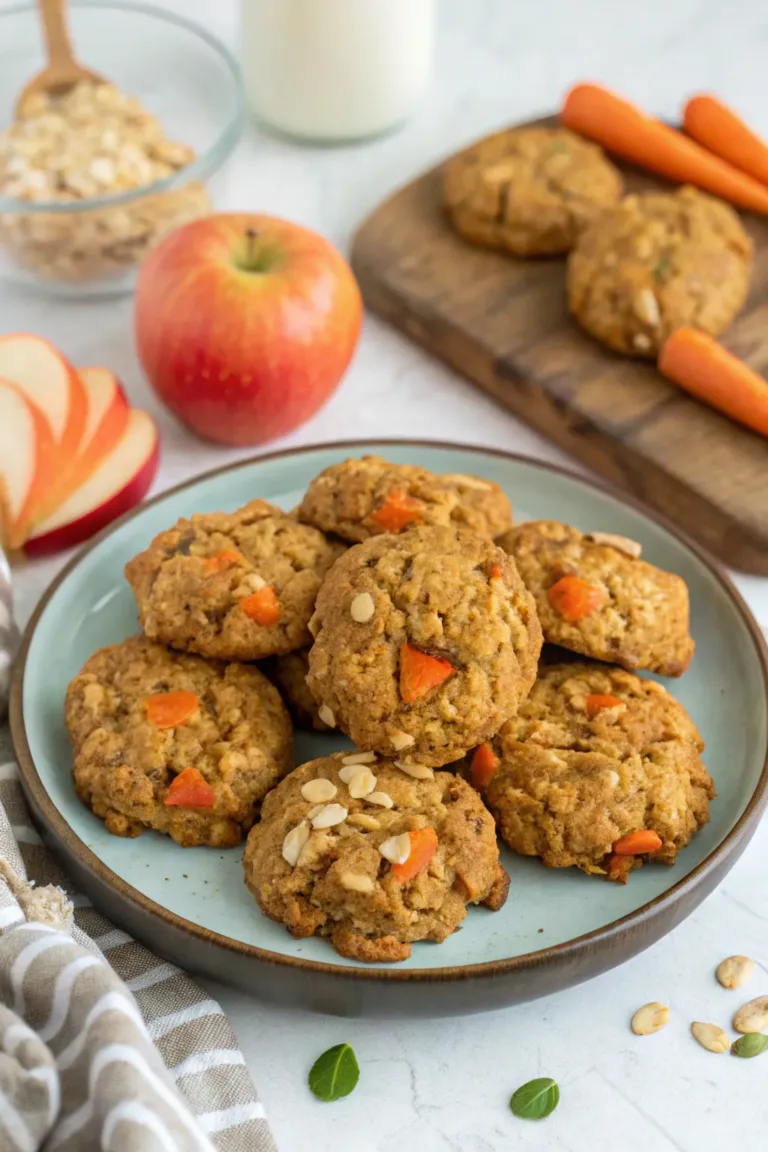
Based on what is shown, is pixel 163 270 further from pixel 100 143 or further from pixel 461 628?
pixel 461 628

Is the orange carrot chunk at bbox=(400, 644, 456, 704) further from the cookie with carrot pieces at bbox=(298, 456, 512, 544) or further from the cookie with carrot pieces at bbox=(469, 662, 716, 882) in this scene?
the cookie with carrot pieces at bbox=(298, 456, 512, 544)

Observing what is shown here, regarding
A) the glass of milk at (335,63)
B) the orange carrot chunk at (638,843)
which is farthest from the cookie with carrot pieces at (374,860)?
the glass of milk at (335,63)

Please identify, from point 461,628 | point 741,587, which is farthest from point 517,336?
point 461,628

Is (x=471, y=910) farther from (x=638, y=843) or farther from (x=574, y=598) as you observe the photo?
(x=574, y=598)

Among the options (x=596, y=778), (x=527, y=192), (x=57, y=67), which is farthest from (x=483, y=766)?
(x=57, y=67)

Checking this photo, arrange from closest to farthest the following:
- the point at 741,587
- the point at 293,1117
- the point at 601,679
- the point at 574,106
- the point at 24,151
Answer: the point at 293,1117 → the point at 601,679 → the point at 741,587 → the point at 24,151 → the point at 574,106

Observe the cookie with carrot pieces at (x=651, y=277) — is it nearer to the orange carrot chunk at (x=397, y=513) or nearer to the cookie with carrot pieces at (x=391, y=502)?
the cookie with carrot pieces at (x=391, y=502)

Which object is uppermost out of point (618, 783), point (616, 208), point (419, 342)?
point (616, 208)

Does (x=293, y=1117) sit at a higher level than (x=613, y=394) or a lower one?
lower

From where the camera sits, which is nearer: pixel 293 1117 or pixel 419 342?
pixel 293 1117
